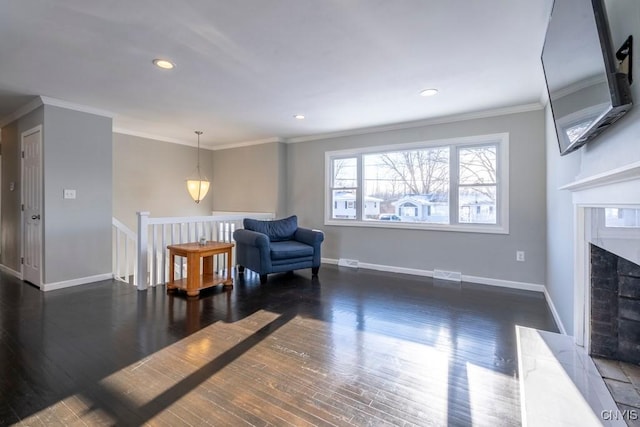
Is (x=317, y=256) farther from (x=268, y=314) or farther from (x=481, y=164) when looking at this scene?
(x=481, y=164)

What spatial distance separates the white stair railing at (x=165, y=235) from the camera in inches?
152

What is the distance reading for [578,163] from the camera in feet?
6.77

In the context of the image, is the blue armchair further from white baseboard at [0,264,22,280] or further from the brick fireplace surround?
white baseboard at [0,264,22,280]

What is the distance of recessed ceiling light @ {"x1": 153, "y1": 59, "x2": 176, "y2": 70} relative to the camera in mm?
2704

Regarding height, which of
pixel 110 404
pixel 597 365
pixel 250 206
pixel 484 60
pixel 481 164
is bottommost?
pixel 110 404

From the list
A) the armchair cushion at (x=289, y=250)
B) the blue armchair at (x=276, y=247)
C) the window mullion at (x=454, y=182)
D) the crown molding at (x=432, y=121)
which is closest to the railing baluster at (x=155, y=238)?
the blue armchair at (x=276, y=247)

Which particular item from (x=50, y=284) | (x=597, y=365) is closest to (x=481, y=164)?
(x=597, y=365)

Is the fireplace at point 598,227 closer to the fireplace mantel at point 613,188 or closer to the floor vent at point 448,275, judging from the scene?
the fireplace mantel at point 613,188

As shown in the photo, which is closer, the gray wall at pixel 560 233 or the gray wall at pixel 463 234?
the gray wall at pixel 560 233

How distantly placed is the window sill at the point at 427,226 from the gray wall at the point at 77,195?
339cm

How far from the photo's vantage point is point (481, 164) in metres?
4.27

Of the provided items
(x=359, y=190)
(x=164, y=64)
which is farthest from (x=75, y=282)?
(x=359, y=190)

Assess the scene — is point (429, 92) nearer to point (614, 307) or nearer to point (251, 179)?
point (614, 307)

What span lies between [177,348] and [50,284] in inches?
106
